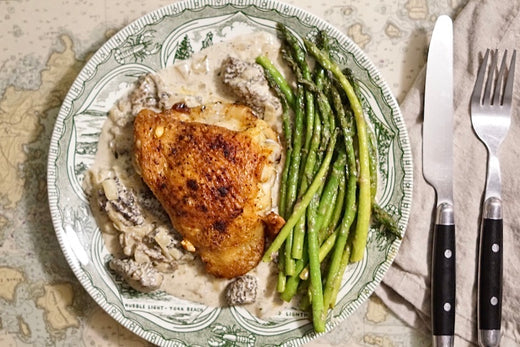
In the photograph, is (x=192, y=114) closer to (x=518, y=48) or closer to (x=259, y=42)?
(x=259, y=42)

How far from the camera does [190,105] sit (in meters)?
3.24

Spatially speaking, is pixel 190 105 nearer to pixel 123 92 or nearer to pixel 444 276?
pixel 123 92

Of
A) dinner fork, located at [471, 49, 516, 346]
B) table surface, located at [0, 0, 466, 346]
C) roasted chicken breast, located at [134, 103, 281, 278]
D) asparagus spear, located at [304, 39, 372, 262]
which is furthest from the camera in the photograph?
table surface, located at [0, 0, 466, 346]

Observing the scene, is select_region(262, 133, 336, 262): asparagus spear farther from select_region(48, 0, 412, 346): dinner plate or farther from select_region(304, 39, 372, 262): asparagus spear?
select_region(48, 0, 412, 346): dinner plate

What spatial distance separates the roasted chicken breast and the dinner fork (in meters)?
1.17

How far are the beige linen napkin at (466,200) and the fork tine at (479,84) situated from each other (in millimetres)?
37

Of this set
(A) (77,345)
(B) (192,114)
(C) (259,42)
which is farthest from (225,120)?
(A) (77,345)

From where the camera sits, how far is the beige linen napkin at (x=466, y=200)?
336cm

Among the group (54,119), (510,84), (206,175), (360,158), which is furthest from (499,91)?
(54,119)

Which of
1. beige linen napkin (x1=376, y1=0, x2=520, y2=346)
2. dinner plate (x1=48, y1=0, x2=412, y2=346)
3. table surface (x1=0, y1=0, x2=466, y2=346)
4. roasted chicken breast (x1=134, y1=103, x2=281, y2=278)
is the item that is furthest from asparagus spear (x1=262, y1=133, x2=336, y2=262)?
table surface (x1=0, y1=0, x2=466, y2=346)

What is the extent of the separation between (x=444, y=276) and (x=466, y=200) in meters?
0.44

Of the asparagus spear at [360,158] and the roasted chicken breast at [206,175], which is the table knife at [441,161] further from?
the roasted chicken breast at [206,175]

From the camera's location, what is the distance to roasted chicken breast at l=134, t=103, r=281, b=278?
119 inches

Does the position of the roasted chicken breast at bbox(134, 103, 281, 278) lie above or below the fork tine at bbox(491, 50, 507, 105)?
below
